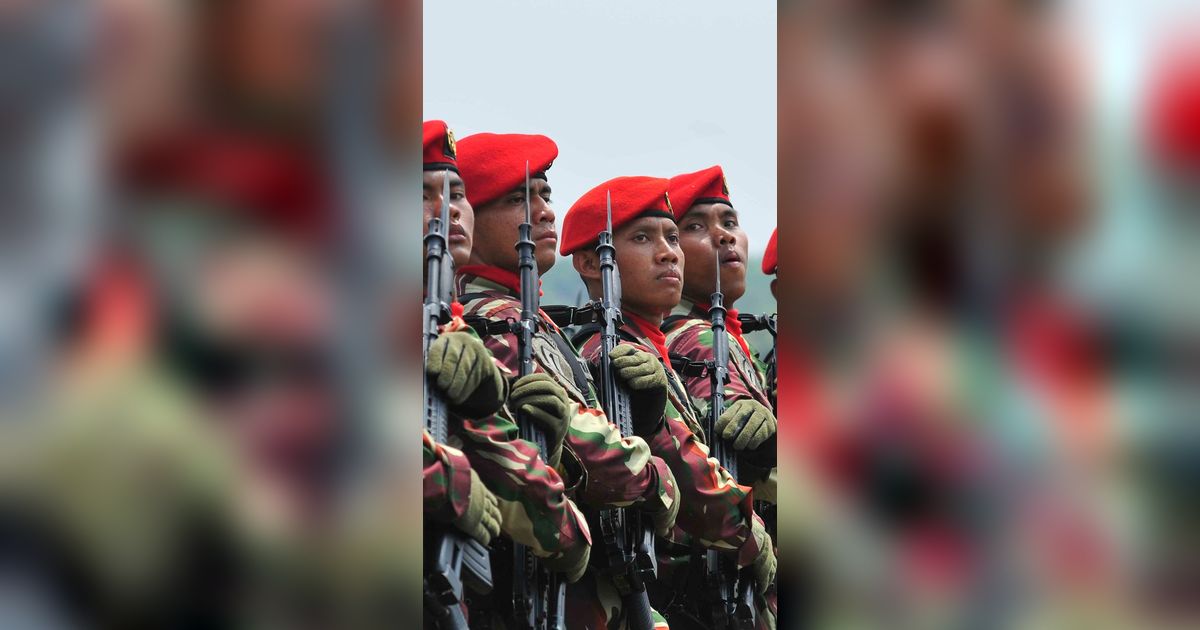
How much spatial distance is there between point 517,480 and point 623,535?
1.10 m

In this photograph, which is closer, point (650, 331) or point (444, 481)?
point (444, 481)

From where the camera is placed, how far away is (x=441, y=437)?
2900 millimetres

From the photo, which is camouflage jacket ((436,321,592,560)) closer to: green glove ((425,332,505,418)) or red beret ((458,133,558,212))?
green glove ((425,332,505,418))

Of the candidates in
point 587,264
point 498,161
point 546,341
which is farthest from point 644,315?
point 498,161

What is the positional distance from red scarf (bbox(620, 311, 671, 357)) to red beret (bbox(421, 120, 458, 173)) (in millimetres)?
1549

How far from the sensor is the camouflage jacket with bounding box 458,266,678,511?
3521 millimetres

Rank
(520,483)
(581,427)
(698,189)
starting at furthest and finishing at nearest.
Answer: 1. (698,189)
2. (581,427)
3. (520,483)

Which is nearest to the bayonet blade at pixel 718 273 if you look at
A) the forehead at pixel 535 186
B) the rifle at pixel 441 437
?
the forehead at pixel 535 186

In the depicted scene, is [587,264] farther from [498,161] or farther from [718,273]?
[498,161]
